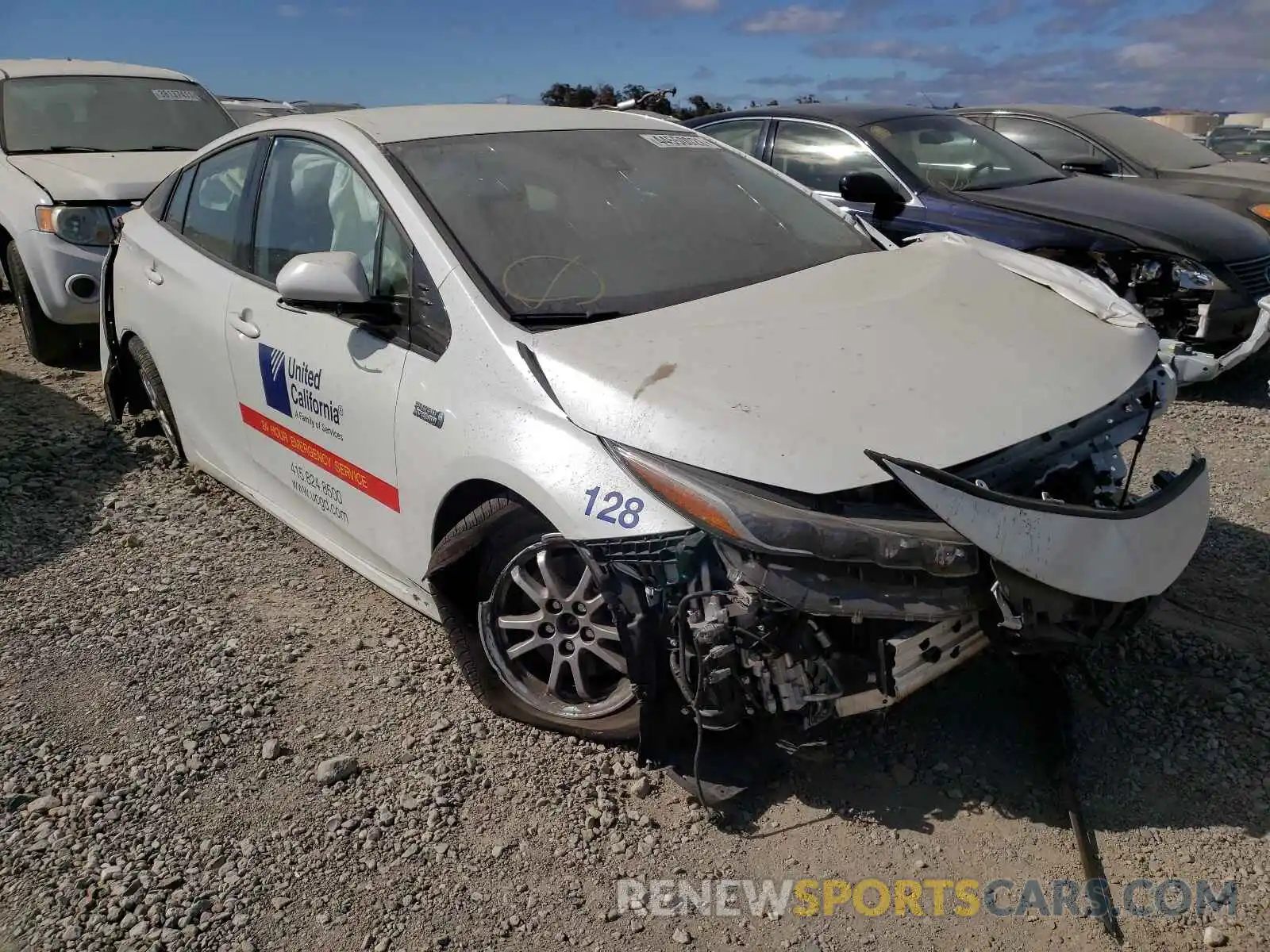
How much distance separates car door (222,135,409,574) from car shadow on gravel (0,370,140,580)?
111 cm

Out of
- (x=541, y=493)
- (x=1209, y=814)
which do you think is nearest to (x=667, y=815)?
(x=541, y=493)

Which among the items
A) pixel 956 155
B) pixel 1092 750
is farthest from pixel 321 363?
pixel 956 155

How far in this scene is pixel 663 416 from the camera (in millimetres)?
2398

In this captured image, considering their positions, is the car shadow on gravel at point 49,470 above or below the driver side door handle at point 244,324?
below

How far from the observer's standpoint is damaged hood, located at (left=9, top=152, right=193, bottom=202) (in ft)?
20.5

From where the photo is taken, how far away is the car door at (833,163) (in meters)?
6.27

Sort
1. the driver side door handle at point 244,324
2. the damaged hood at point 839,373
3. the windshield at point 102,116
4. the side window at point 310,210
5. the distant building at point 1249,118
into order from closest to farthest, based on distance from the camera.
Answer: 1. the damaged hood at point 839,373
2. the side window at point 310,210
3. the driver side door handle at point 244,324
4. the windshield at point 102,116
5. the distant building at point 1249,118

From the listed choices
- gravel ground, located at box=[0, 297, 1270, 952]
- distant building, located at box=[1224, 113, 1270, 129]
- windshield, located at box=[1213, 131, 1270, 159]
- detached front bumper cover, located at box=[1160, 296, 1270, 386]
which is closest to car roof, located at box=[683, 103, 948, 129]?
detached front bumper cover, located at box=[1160, 296, 1270, 386]

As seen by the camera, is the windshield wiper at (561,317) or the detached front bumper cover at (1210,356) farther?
the detached front bumper cover at (1210,356)

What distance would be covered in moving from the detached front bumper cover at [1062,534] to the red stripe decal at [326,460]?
1569 millimetres

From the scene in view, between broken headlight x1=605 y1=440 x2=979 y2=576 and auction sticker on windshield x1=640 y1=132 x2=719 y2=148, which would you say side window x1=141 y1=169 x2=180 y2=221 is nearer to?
auction sticker on windshield x1=640 y1=132 x2=719 y2=148

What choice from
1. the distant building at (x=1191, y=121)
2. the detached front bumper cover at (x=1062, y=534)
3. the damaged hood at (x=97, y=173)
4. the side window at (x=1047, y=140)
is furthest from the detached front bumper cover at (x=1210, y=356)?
the distant building at (x=1191, y=121)

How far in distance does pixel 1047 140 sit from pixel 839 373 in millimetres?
6942

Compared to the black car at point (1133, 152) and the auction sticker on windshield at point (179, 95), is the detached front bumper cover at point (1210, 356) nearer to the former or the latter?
the black car at point (1133, 152)
